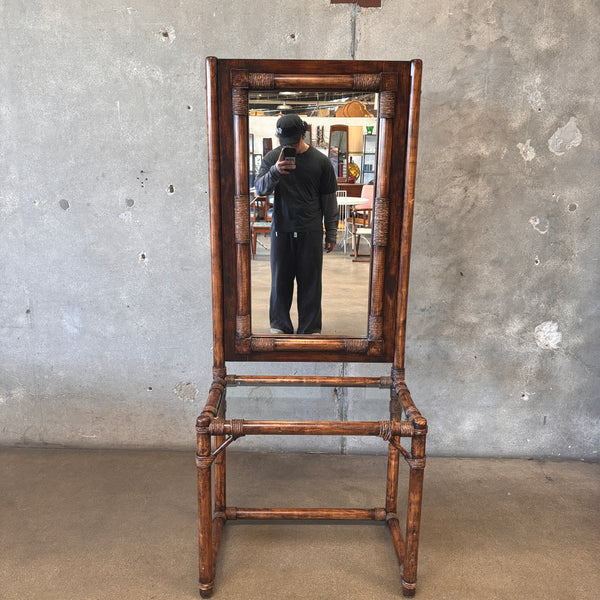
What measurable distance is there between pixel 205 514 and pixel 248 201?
101 centimetres

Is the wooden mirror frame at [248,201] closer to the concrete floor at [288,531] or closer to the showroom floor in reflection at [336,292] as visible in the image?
the showroom floor in reflection at [336,292]

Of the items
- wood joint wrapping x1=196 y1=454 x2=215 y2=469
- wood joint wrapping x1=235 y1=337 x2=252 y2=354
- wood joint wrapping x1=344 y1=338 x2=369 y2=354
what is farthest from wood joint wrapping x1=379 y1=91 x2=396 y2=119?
wood joint wrapping x1=196 y1=454 x2=215 y2=469

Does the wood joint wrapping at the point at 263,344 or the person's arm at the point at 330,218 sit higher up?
the person's arm at the point at 330,218

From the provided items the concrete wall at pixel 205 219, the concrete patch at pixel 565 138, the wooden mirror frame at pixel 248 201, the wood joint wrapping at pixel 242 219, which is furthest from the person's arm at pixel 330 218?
the concrete patch at pixel 565 138

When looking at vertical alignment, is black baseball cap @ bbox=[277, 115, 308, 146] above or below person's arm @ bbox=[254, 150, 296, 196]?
above

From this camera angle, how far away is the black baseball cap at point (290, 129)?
1.75 meters

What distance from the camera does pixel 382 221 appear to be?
5.80 ft

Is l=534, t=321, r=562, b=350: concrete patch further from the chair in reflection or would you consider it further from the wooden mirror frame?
the chair in reflection

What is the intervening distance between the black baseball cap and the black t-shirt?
0.04 m

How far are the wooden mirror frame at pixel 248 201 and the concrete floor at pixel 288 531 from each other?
28.2 inches

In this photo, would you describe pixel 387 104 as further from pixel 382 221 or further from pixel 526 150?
pixel 526 150

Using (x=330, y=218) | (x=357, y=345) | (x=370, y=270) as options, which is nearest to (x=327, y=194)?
(x=330, y=218)

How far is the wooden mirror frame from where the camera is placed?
1.68 meters

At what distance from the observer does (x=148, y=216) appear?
2357mm
